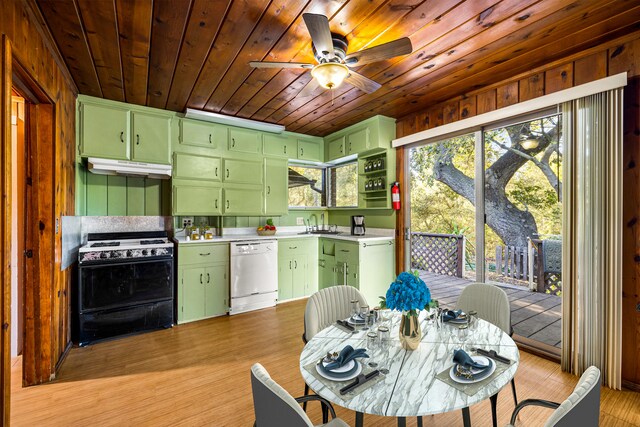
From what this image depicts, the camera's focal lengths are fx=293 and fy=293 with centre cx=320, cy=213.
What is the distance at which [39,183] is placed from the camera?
2.31m

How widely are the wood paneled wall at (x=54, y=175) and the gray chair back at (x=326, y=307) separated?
161cm

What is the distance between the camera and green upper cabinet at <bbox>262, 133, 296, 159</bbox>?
4438 millimetres

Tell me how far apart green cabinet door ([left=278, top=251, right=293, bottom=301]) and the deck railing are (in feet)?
6.31

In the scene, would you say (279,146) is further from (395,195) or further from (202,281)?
(202,281)

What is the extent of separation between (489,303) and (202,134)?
12.2ft

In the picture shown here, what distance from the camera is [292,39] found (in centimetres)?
218

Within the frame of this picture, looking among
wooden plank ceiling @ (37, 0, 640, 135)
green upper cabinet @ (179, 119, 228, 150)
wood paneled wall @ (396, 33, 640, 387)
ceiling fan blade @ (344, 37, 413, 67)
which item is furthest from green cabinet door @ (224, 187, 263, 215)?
wood paneled wall @ (396, 33, 640, 387)

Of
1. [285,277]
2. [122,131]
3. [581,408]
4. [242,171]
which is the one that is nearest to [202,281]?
[285,277]

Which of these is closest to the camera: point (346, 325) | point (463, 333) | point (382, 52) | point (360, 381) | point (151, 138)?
point (360, 381)

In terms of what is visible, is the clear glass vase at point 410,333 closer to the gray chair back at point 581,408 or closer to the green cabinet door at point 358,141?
the gray chair back at point 581,408

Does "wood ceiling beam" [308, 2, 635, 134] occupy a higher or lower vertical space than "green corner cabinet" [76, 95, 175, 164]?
higher

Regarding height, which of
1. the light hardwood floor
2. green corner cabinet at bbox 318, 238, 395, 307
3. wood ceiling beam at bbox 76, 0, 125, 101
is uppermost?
wood ceiling beam at bbox 76, 0, 125, 101

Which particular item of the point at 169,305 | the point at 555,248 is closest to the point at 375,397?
the point at 555,248

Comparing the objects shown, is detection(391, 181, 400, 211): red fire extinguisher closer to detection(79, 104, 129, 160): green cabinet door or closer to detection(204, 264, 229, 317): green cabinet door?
detection(204, 264, 229, 317): green cabinet door
